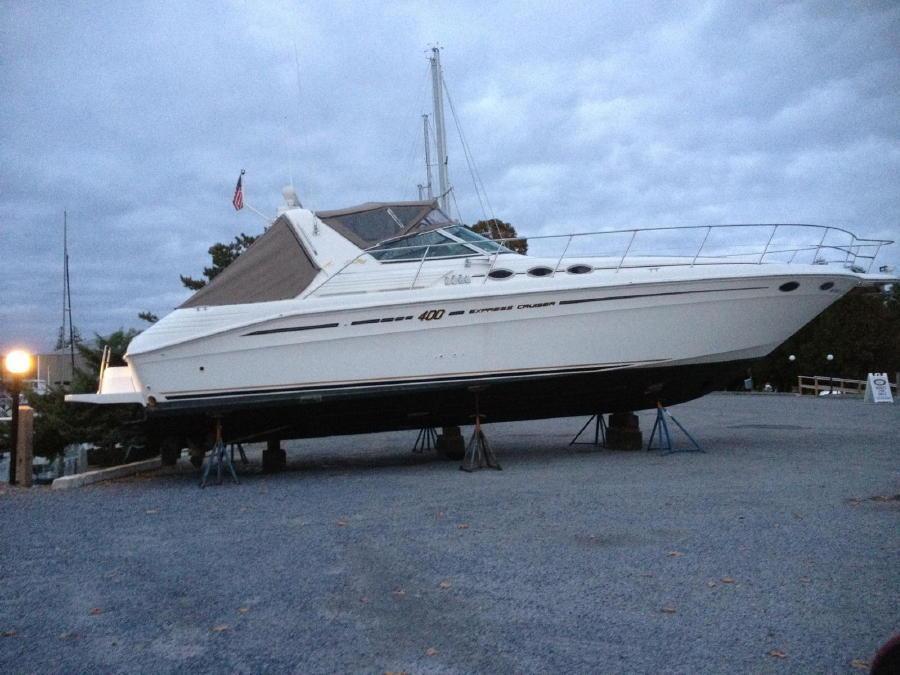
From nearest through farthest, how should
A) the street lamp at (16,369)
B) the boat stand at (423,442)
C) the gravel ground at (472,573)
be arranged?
the gravel ground at (472,573) < the street lamp at (16,369) < the boat stand at (423,442)

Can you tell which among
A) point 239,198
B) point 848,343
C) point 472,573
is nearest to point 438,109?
point 239,198

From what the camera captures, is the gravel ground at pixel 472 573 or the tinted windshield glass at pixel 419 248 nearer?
the gravel ground at pixel 472 573

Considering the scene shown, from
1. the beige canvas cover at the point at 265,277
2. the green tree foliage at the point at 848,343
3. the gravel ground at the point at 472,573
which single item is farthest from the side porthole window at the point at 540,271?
the green tree foliage at the point at 848,343

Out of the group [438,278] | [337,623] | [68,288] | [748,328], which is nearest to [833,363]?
[748,328]

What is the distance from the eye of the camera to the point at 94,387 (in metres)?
11.6

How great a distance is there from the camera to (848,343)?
3259 centimetres

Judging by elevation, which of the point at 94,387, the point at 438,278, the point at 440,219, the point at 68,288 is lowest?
the point at 94,387

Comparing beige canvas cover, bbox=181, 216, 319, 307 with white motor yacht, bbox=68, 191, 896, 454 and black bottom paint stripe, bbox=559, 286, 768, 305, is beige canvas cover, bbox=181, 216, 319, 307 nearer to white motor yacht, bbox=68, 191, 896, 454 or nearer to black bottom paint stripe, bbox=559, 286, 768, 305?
white motor yacht, bbox=68, 191, 896, 454

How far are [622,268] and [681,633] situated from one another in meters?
5.90

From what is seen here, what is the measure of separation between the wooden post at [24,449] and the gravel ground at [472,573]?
1.24 m

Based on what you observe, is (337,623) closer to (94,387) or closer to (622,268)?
(622,268)

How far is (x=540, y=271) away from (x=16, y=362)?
21.5ft

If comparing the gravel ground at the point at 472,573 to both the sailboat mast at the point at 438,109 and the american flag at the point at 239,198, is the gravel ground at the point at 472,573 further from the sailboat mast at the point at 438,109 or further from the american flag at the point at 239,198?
the sailboat mast at the point at 438,109

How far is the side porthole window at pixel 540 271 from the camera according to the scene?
8398 millimetres
